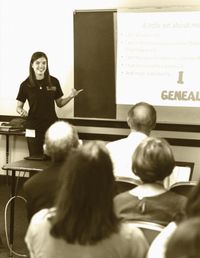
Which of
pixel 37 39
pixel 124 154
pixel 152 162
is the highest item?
pixel 37 39

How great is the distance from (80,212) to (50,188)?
817mm

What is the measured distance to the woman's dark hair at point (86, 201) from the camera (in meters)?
1.68

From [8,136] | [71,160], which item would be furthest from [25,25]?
[71,160]

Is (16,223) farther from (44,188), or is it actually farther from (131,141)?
(44,188)

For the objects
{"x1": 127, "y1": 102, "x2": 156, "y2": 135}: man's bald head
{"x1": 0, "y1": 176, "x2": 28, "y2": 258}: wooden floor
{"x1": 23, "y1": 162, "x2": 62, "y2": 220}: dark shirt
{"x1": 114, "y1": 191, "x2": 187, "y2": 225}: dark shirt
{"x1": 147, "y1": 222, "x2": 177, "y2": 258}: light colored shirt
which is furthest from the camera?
{"x1": 0, "y1": 176, "x2": 28, "y2": 258}: wooden floor

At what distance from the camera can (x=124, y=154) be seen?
311cm

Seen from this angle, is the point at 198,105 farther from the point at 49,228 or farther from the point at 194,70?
the point at 49,228

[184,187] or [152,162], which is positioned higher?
[152,162]

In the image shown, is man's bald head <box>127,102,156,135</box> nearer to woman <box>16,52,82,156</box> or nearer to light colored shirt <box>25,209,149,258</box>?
light colored shirt <box>25,209,149,258</box>

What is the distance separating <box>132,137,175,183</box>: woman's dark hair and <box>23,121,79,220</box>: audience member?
0.39m

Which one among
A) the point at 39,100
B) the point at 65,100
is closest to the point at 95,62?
the point at 65,100

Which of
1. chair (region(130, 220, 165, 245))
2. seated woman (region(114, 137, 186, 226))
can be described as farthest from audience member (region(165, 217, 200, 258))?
seated woman (region(114, 137, 186, 226))

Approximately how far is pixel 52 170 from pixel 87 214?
0.83 m

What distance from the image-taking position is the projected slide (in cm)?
502
